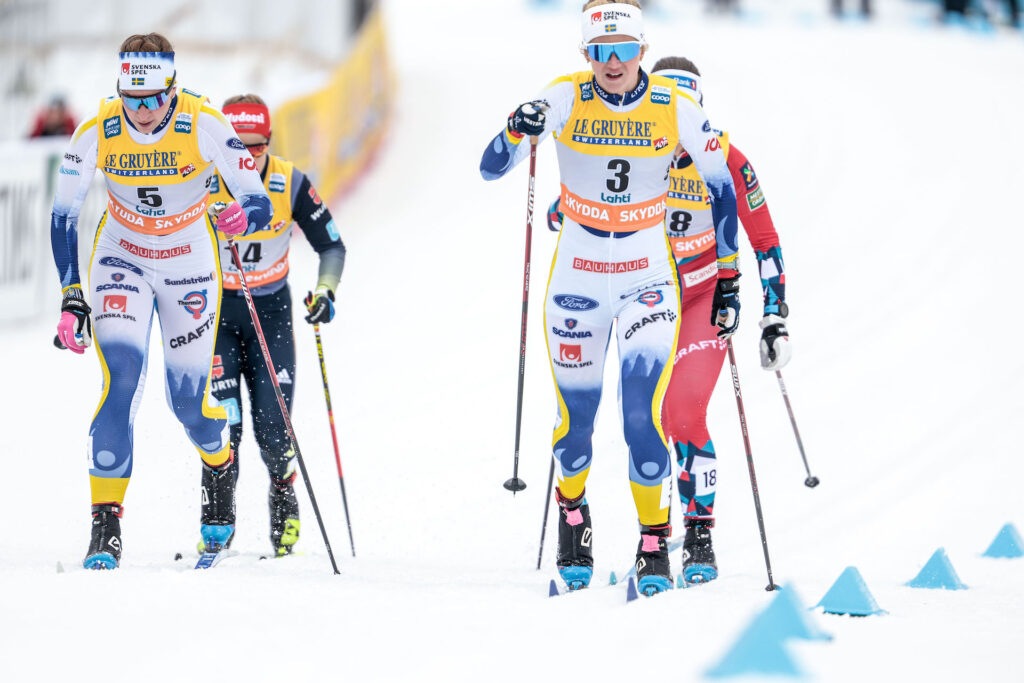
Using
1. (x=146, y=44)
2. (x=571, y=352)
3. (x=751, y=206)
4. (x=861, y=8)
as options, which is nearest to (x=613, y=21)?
(x=751, y=206)

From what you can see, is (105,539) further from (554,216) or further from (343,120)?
(343,120)

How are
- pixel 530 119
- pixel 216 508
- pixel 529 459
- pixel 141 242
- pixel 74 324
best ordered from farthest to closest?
pixel 529 459 → pixel 216 508 → pixel 141 242 → pixel 74 324 → pixel 530 119

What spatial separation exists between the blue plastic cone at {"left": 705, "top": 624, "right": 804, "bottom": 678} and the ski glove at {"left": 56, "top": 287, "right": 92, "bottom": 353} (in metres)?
3.48

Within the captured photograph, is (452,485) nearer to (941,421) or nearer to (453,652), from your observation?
(941,421)

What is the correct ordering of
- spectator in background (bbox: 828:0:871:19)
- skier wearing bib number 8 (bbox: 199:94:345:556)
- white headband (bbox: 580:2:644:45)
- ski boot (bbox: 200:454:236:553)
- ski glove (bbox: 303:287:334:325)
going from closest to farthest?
white headband (bbox: 580:2:644:45) → ski glove (bbox: 303:287:334:325) → ski boot (bbox: 200:454:236:553) → skier wearing bib number 8 (bbox: 199:94:345:556) → spectator in background (bbox: 828:0:871:19)

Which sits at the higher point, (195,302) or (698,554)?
(195,302)

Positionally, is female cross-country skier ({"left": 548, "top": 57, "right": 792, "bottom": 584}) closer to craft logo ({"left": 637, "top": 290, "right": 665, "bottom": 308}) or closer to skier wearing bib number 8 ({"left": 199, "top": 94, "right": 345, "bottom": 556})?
craft logo ({"left": 637, "top": 290, "right": 665, "bottom": 308})

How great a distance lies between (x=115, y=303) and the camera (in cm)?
616

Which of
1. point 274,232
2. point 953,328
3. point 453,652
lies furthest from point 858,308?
point 453,652

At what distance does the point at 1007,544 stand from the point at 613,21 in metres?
3.77

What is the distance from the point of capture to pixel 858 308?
12.9 m

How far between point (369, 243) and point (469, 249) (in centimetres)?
142

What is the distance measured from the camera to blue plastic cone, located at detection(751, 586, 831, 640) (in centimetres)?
400

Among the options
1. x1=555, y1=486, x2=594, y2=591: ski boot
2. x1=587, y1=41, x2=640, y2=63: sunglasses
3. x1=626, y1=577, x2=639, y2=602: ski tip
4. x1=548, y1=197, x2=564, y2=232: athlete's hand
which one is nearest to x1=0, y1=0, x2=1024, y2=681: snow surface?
x1=626, y1=577, x2=639, y2=602: ski tip
